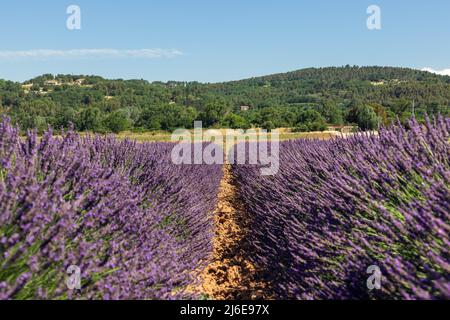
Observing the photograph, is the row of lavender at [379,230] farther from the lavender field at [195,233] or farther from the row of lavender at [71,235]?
the row of lavender at [71,235]

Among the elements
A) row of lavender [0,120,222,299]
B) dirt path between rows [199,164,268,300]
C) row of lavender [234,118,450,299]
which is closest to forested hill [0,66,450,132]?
dirt path between rows [199,164,268,300]

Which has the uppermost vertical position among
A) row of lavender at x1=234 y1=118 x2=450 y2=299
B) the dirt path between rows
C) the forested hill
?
the forested hill

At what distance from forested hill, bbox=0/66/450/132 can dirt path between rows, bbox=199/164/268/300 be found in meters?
2.70

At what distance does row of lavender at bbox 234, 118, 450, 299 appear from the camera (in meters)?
1.48

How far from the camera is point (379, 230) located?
1818 mm

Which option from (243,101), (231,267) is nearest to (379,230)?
(231,267)

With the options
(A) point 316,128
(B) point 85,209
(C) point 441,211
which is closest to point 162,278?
(B) point 85,209

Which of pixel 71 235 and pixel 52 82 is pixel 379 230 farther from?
pixel 52 82

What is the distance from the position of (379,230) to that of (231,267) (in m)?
2.04

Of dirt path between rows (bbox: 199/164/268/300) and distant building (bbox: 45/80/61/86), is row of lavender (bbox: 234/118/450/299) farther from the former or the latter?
distant building (bbox: 45/80/61/86)

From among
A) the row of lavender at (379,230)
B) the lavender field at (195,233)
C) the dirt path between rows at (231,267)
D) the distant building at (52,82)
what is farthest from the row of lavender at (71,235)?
the distant building at (52,82)

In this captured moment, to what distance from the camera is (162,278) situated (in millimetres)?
1820
